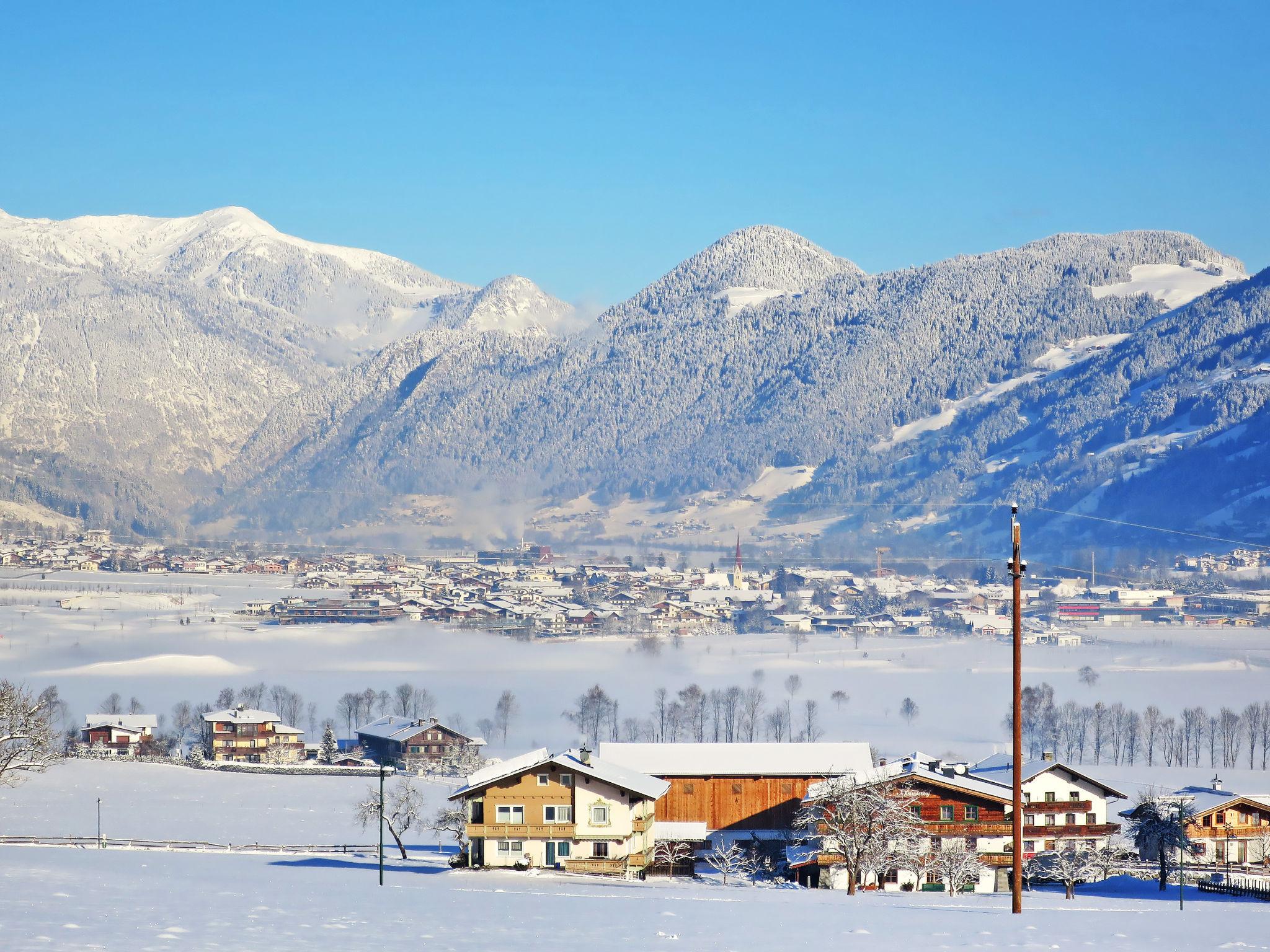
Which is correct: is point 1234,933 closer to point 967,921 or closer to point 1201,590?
point 967,921

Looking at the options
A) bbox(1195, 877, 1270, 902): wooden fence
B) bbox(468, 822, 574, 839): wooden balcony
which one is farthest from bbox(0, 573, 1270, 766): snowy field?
bbox(468, 822, 574, 839): wooden balcony

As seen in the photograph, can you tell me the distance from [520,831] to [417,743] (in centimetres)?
3715

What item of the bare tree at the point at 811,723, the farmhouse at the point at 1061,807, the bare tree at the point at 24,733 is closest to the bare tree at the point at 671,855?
the farmhouse at the point at 1061,807

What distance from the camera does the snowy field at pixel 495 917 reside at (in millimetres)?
17125

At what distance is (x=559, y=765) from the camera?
34.0m

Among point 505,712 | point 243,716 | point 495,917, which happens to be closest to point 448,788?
point 243,716

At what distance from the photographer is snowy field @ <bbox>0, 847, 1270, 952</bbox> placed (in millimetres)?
17125

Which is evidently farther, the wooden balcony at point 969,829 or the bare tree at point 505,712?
the bare tree at point 505,712

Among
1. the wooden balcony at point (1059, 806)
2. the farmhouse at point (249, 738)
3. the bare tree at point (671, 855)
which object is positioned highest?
the wooden balcony at point (1059, 806)

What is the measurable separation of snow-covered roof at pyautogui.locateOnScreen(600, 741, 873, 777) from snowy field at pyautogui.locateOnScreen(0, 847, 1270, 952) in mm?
12927

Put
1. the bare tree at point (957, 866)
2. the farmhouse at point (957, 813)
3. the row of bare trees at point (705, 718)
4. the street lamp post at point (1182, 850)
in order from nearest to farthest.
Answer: the bare tree at point (957, 866), the street lamp post at point (1182, 850), the farmhouse at point (957, 813), the row of bare trees at point (705, 718)

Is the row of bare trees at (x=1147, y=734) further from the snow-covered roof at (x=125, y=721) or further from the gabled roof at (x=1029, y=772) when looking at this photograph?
the snow-covered roof at (x=125, y=721)

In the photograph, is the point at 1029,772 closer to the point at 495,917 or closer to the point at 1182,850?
the point at 1182,850

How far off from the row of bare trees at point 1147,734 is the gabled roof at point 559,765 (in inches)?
1527
